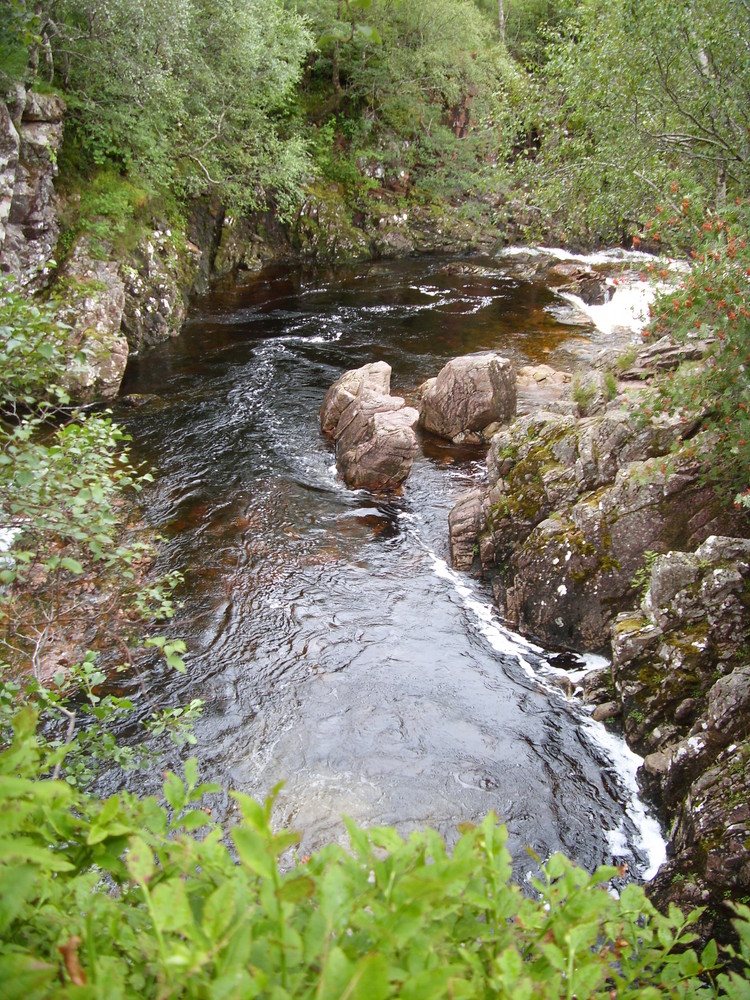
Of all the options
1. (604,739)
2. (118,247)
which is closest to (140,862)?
(604,739)

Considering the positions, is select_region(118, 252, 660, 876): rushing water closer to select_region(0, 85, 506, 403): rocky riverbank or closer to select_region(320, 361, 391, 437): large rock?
select_region(320, 361, 391, 437): large rock

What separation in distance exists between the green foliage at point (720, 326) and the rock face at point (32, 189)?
15132 mm

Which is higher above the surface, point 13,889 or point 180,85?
point 180,85

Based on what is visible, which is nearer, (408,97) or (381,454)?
(381,454)

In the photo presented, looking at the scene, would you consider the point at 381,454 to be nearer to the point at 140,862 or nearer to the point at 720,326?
the point at 720,326

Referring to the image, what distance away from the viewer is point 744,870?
6117mm

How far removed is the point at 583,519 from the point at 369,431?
268 inches

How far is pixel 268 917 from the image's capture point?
5.57 ft

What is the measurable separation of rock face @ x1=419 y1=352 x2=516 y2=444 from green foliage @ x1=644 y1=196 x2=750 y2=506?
324 inches

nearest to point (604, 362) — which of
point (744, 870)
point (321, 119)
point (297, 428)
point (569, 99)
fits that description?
point (569, 99)

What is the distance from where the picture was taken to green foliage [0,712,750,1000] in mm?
1542

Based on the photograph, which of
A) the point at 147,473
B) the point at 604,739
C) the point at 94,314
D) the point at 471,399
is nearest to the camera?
the point at 604,739

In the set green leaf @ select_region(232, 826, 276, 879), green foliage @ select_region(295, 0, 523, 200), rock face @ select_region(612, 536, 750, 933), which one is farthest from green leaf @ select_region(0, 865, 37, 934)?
green foliage @ select_region(295, 0, 523, 200)

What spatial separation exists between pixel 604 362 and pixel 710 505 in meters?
9.86
